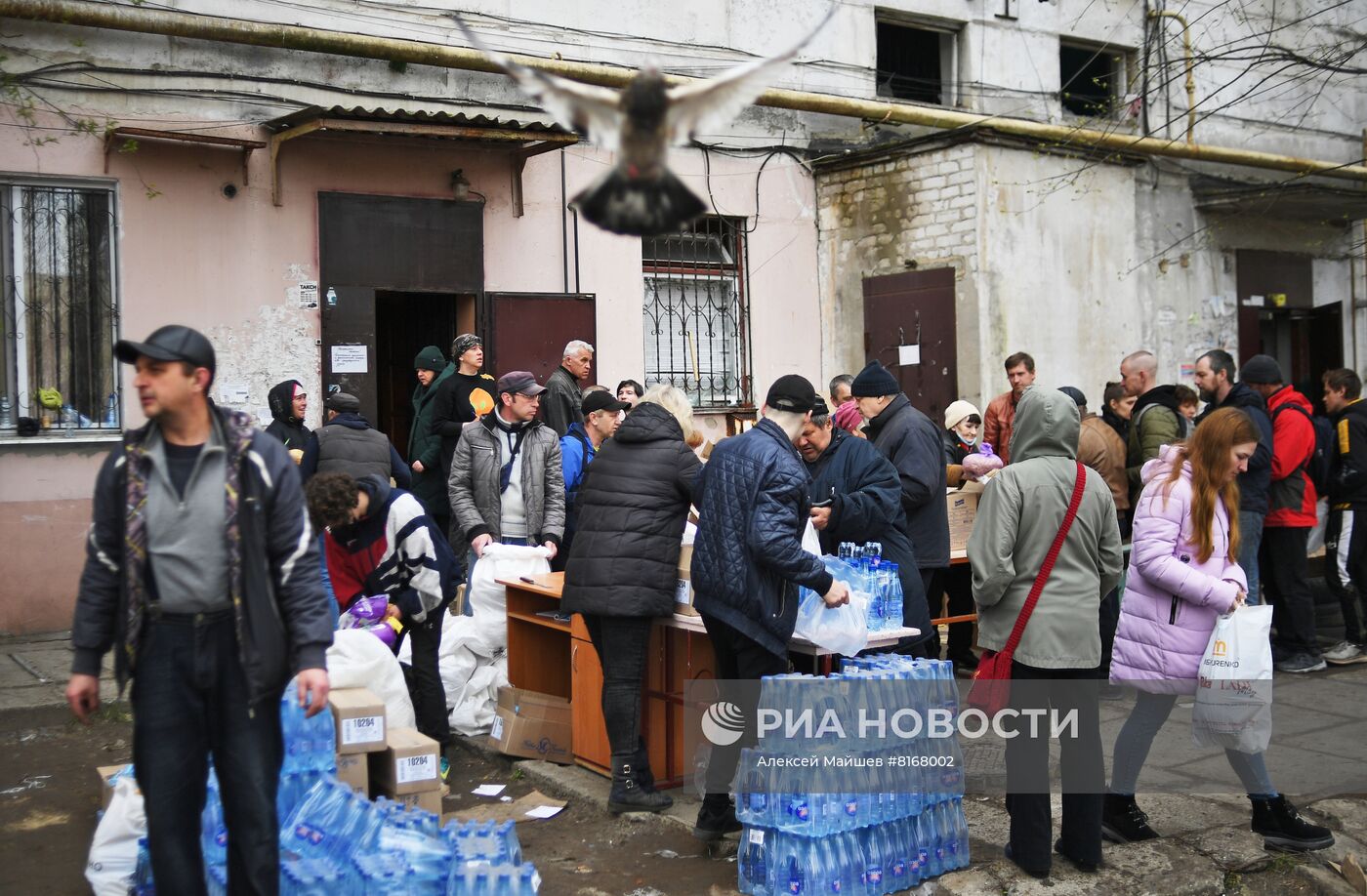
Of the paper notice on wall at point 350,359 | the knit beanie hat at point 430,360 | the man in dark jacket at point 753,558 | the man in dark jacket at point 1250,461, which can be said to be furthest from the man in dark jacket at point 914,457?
the paper notice on wall at point 350,359

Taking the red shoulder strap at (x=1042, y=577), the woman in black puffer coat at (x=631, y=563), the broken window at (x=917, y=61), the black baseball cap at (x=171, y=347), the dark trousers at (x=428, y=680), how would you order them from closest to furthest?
the black baseball cap at (x=171, y=347) → the red shoulder strap at (x=1042, y=577) → the woman in black puffer coat at (x=631, y=563) → the dark trousers at (x=428, y=680) → the broken window at (x=917, y=61)

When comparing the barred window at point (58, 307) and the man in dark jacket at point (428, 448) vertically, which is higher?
the barred window at point (58, 307)

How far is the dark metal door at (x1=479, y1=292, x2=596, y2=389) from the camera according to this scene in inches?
450

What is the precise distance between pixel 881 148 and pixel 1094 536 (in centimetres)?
855

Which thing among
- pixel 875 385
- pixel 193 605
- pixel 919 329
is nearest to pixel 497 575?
pixel 875 385

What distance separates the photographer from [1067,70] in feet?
49.5

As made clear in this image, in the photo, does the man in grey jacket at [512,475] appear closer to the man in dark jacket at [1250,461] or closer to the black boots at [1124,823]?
the black boots at [1124,823]

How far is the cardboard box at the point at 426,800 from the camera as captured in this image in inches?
207

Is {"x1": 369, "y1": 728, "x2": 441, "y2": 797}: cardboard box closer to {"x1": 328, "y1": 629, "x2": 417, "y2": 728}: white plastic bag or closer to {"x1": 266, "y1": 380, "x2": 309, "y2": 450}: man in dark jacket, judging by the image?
→ {"x1": 328, "y1": 629, "x2": 417, "y2": 728}: white plastic bag

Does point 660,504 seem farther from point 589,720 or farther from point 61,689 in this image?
point 61,689

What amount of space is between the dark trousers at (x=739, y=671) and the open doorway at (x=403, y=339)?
686 centimetres

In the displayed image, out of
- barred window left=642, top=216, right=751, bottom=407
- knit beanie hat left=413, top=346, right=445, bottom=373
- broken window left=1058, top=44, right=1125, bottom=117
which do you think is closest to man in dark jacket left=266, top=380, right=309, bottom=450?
knit beanie hat left=413, top=346, right=445, bottom=373

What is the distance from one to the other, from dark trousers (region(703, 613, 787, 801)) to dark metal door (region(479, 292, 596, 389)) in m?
6.35

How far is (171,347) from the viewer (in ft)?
12.3
